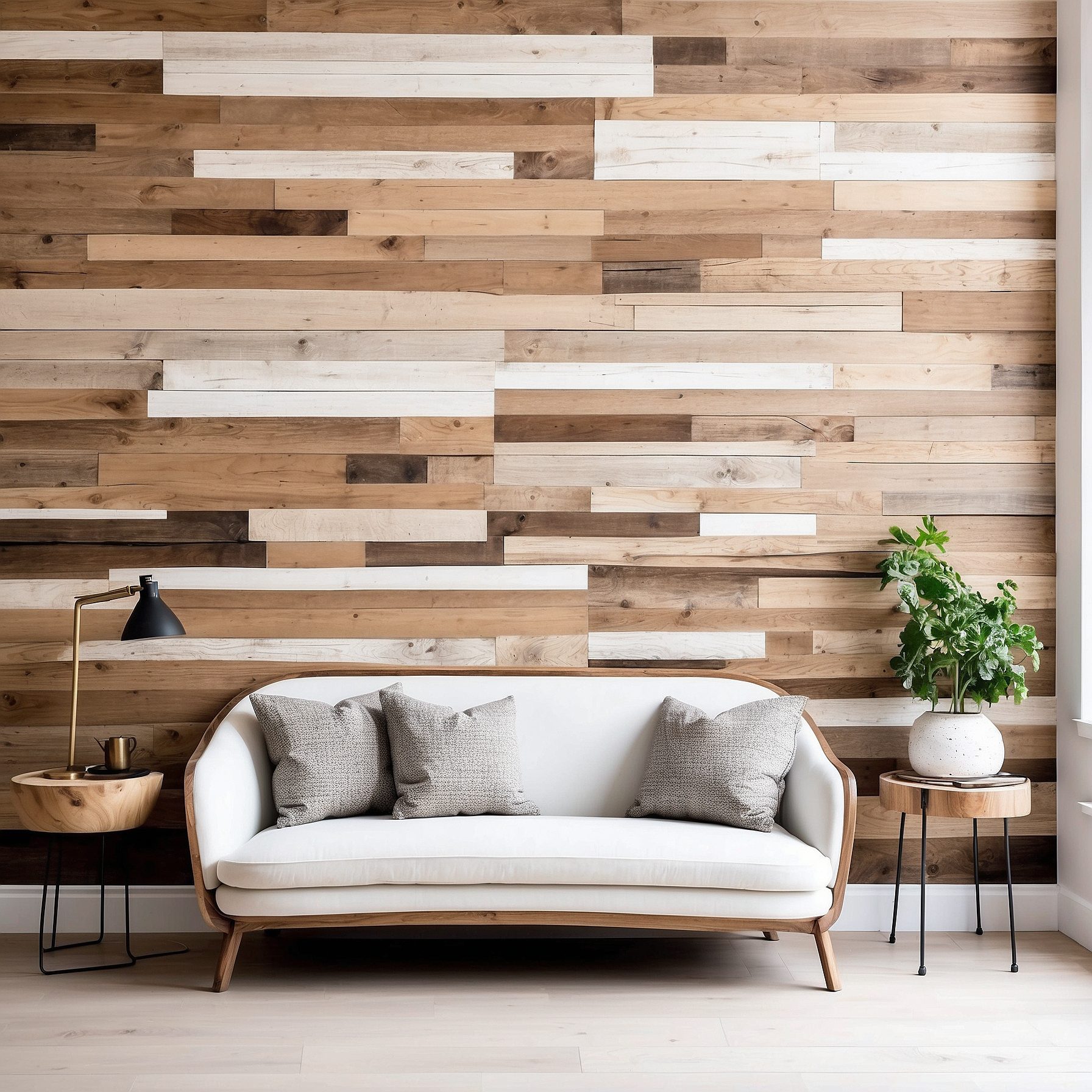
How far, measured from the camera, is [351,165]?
374cm

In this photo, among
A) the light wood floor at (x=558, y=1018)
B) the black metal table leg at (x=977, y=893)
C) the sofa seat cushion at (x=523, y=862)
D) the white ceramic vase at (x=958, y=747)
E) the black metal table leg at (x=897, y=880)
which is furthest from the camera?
the black metal table leg at (x=977, y=893)

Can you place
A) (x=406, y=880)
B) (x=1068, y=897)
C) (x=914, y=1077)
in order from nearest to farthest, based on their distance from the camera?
(x=914, y=1077)
(x=406, y=880)
(x=1068, y=897)

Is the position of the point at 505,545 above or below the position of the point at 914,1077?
above

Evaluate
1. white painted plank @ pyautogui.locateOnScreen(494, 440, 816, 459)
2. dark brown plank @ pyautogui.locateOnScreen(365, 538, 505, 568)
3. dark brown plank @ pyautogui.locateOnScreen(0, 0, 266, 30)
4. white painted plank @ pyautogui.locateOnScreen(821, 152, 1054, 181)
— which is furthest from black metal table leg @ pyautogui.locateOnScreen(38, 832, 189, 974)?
white painted plank @ pyautogui.locateOnScreen(821, 152, 1054, 181)

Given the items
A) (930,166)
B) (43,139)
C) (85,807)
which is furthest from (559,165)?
(85,807)

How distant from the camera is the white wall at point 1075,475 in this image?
359cm

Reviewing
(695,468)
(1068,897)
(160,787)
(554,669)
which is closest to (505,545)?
(554,669)

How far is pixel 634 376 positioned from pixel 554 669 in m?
1.10

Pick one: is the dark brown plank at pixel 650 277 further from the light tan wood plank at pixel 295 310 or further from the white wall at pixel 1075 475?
the white wall at pixel 1075 475

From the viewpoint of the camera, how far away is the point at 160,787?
3.43 meters

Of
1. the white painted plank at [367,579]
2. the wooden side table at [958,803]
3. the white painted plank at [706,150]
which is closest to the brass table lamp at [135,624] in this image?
the white painted plank at [367,579]

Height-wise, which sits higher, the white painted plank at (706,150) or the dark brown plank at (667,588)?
the white painted plank at (706,150)

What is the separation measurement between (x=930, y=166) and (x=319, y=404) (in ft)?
7.86

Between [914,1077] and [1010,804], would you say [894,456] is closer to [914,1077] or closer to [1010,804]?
[1010,804]
